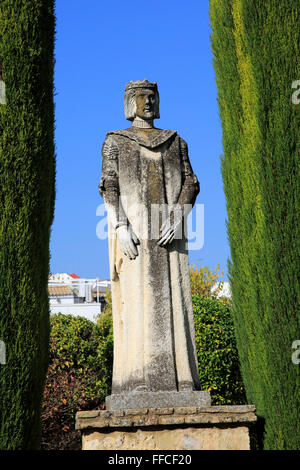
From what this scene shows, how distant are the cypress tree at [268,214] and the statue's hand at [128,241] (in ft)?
4.88

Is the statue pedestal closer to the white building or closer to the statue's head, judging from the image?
the statue's head

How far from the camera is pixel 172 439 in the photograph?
5.74 metres

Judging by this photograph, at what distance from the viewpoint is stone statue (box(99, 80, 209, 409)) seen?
19.9 feet

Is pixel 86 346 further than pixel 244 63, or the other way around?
pixel 86 346

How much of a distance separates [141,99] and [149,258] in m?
1.82

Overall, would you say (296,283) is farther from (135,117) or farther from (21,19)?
(21,19)

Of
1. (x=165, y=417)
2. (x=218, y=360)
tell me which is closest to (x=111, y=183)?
(x=165, y=417)

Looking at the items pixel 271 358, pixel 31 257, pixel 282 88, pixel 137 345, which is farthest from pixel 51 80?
pixel 271 358

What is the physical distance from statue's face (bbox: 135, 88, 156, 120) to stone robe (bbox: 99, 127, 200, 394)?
19 centimetres

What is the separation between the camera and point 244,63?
7.74 meters

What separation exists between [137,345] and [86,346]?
225 inches

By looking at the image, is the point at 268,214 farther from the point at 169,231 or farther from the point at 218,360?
the point at 218,360

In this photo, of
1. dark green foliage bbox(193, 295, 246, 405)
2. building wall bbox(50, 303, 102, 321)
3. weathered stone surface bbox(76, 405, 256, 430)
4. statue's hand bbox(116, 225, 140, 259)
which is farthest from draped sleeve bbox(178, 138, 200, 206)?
building wall bbox(50, 303, 102, 321)
